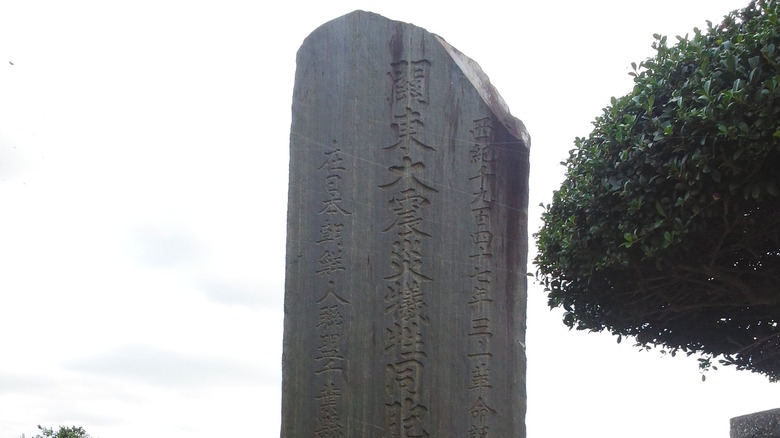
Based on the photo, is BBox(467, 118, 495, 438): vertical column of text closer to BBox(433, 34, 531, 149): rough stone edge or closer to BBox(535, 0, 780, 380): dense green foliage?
BBox(433, 34, 531, 149): rough stone edge

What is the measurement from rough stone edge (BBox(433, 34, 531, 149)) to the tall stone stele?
11 mm

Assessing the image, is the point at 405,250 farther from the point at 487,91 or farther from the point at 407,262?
the point at 487,91

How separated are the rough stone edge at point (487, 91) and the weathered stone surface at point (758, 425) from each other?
561 centimetres

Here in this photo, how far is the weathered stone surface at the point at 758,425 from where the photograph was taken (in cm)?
938

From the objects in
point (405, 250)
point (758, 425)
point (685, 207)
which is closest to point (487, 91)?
point (405, 250)

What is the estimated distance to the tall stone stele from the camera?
531 centimetres

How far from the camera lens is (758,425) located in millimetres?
9562

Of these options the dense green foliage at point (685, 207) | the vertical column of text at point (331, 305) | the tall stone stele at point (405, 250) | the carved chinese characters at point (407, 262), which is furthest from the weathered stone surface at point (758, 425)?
the vertical column of text at point (331, 305)

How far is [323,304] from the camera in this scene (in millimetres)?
5523

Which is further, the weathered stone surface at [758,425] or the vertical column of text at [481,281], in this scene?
the weathered stone surface at [758,425]

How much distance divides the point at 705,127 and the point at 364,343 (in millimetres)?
3627

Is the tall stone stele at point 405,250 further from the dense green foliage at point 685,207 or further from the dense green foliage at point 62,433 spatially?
the dense green foliage at point 62,433

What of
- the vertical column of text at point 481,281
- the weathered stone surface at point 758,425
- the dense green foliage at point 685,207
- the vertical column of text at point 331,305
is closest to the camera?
the vertical column of text at point 481,281

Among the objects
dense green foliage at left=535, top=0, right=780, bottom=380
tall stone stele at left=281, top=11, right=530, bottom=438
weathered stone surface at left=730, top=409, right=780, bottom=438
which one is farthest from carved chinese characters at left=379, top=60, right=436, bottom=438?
weathered stone surface at left=730, top=409, right=780, bottom=438
